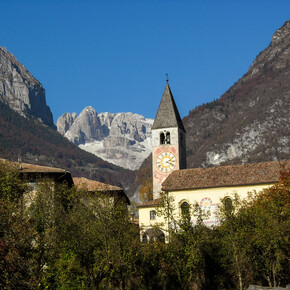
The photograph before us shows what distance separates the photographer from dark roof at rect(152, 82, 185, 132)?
68750 mm

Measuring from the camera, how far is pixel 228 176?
53500 mm

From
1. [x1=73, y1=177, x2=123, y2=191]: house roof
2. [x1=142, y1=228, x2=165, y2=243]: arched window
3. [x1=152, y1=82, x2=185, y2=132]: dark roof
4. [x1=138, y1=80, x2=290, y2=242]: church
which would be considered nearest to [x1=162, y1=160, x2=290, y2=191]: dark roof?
[x1=138, y1=80, x2=290, y2=242]: church

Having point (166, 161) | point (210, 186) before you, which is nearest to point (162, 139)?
point (166, 161)

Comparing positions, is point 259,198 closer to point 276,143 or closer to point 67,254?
point 67,254

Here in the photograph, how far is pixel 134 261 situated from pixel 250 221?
10012mm

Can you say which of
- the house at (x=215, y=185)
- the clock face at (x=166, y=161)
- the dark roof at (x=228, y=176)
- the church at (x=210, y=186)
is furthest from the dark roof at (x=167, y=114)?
the house at (x=215, y=185)

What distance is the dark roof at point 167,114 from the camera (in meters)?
68.8

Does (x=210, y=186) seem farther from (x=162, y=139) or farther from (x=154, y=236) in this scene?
(x=162, y=139)

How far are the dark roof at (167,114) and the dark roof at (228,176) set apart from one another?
42.7 ft

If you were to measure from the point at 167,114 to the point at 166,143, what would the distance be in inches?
163

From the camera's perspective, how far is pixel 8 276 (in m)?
15.7

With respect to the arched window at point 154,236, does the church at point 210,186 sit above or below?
above

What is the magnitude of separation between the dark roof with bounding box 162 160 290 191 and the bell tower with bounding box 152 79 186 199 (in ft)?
30.6

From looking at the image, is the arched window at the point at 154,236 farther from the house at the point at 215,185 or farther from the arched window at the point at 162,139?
the arched window at the point at 162,139
